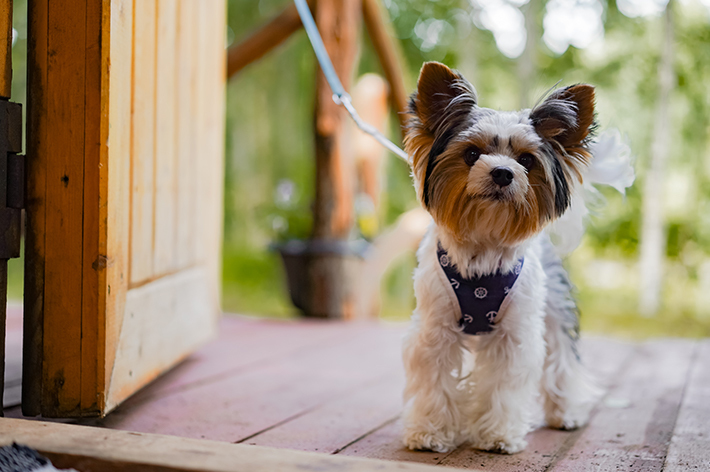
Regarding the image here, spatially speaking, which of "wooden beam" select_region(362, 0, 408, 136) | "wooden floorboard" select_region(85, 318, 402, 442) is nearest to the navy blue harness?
"wooden floorboard" select_region(85, 318, 402, 442)

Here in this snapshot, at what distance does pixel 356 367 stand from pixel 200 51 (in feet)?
6.10

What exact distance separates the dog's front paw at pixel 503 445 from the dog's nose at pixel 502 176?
0.83 m

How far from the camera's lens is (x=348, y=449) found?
2.20 meters

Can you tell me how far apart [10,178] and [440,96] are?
1.40 m

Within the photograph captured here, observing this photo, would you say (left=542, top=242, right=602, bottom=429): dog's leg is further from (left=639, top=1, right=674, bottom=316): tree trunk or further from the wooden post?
(left=639, top=1, right=674, bottom=316): tree trunk

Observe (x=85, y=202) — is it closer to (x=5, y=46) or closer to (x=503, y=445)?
(x=5, y=46)

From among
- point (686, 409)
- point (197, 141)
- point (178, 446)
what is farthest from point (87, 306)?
point (686, 409)

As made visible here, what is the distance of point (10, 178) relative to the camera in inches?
83.0

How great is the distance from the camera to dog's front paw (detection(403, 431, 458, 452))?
216cm

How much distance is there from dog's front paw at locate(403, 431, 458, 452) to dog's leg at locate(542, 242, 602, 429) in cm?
55

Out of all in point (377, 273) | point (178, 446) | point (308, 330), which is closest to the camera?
point (178, 446)

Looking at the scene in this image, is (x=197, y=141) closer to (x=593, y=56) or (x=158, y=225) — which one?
(x=158, y=225)

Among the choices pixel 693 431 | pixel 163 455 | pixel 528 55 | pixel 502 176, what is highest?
pixel 528 55

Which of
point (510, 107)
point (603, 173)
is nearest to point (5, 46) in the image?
point (603, 173)
